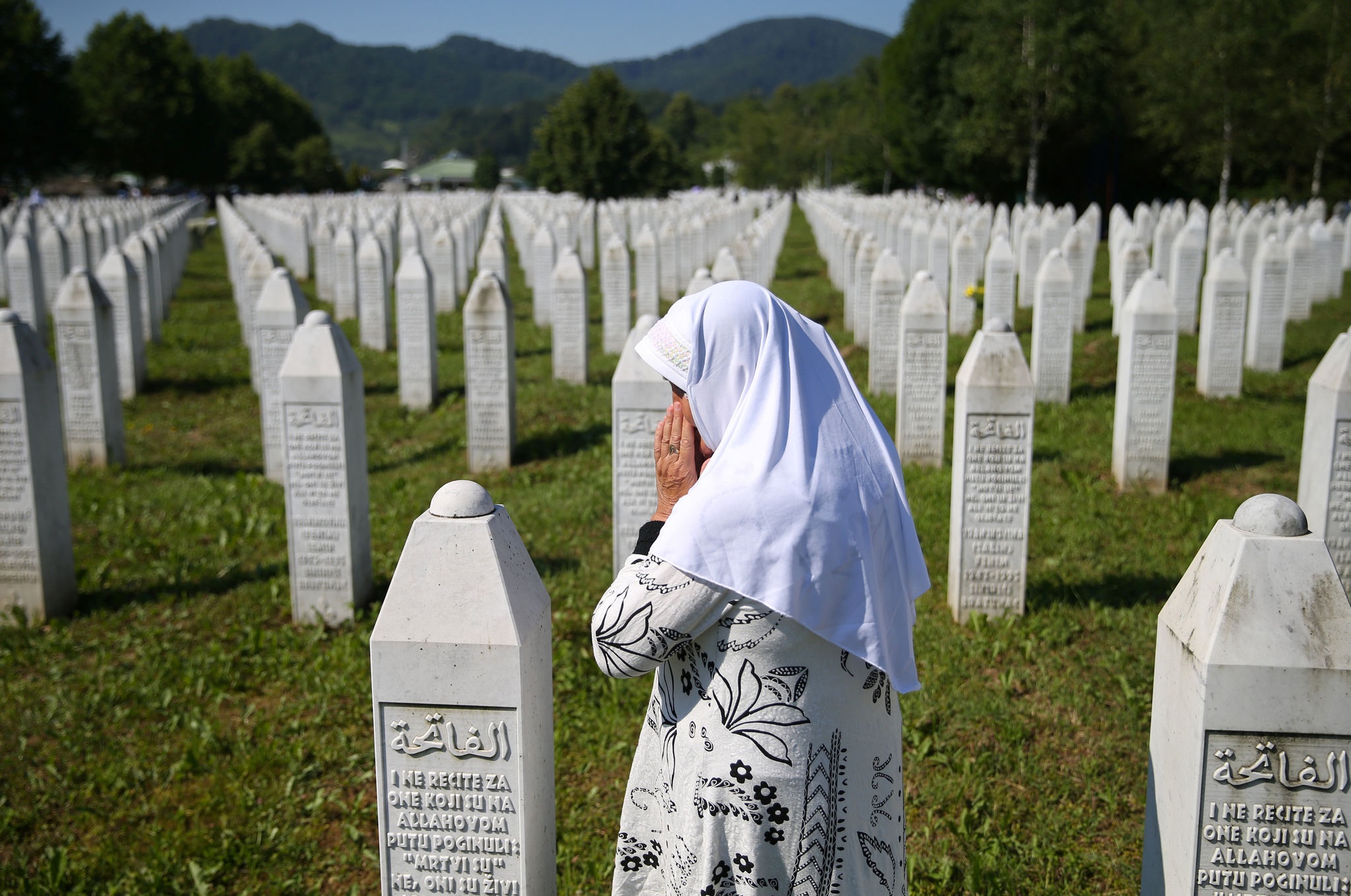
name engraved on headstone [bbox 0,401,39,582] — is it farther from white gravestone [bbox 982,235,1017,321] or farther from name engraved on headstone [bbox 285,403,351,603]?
white gravestone [bbox 982,235,1017,321]

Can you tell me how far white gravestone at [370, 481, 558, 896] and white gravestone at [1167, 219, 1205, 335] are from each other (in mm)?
13514

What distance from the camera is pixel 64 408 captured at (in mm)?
10055

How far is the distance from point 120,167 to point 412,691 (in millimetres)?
68047

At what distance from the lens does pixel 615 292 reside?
594 inches

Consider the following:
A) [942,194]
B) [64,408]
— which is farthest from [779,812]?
[942,194]

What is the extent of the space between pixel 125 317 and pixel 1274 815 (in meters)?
13.1

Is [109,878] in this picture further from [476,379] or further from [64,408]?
[64,408]

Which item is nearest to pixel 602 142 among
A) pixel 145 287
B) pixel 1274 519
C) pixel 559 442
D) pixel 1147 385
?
pixel 145 287

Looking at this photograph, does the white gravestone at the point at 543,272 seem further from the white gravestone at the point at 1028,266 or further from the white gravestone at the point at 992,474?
the white gravestone at the point at 992,474

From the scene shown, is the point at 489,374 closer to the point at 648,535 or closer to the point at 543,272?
the point at 648,535

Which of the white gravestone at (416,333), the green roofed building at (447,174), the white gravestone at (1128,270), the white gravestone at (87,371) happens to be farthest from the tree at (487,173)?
the white gravestone at (87,371)

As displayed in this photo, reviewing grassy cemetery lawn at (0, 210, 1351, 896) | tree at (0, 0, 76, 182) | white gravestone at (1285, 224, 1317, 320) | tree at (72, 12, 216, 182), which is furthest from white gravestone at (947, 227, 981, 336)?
tree at (72, 12, 216, 182)

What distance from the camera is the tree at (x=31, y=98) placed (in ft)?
163

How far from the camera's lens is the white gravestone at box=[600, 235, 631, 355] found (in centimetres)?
1502
